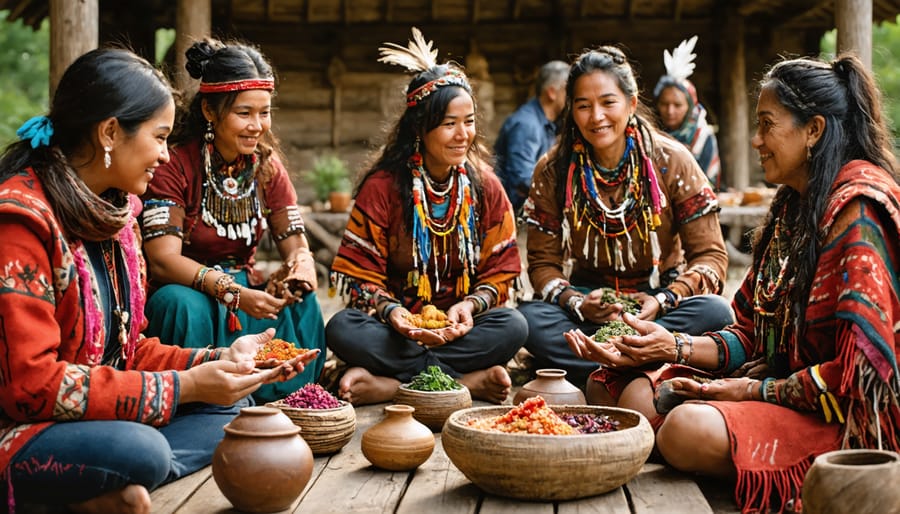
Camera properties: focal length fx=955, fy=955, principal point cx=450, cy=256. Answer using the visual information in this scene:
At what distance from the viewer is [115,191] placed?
3158mm

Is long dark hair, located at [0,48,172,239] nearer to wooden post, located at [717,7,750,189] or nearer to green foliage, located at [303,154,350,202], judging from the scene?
green foliage, located at [303,154,350,202]

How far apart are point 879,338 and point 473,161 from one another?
2.60 m

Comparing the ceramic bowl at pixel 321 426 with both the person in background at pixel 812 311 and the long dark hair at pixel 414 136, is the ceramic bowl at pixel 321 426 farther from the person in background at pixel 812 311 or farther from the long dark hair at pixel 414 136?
the long dark hair at pixel 414 136

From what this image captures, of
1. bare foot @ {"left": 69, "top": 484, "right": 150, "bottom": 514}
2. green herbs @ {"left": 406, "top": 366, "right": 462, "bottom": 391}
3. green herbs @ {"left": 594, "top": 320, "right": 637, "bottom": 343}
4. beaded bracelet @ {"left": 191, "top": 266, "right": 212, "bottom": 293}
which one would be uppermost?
beaded bracelet @ {"left": 191, "top": 266, "right": 212, "bottom": 293}

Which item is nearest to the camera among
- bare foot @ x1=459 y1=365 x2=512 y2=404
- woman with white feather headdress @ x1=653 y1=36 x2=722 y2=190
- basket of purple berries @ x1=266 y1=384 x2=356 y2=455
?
basket of purple berries @ x1=266 y1=384 x2=356 y2=455

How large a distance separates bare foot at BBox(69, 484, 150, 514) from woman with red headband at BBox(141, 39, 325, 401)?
1.57m

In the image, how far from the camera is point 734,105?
12.1 m

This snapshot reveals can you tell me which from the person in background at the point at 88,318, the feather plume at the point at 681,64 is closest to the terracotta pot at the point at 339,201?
the feather plume at the point at 681,64

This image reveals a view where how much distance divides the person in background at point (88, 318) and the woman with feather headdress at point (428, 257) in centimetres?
135

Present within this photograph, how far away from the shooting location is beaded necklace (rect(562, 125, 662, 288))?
15.9 feet

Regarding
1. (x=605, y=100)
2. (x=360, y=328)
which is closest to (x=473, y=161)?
(x=605, y=100)

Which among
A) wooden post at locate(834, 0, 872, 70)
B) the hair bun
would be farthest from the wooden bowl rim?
wooden post at locate(834, 0, 872, 70)

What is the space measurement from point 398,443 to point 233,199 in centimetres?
182

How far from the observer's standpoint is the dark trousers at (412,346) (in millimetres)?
4637
